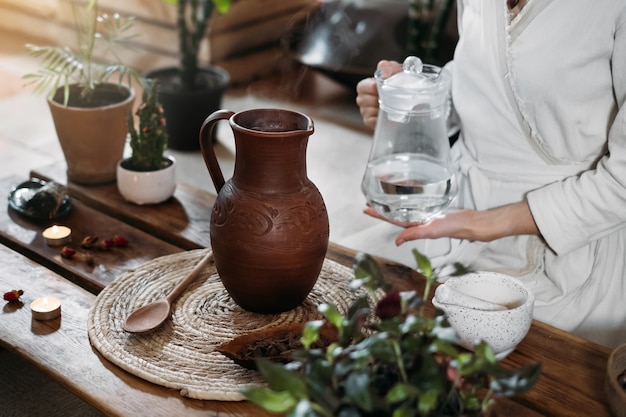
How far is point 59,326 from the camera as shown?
45.8 inches

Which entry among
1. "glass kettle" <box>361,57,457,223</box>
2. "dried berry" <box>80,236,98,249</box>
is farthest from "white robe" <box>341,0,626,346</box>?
"dried berry" <box>80,236,98,249</box>

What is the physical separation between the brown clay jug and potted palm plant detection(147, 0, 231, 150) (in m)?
1.86

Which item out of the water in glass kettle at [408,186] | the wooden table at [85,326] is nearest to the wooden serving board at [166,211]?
the wooden table at [85,326]

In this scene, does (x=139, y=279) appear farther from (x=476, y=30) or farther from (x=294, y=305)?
(x=476, y=30)

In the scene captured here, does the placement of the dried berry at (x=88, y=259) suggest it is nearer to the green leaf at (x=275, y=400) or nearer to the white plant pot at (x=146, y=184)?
the white plant pot at (x=146, y=184)

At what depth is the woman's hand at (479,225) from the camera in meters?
1.36

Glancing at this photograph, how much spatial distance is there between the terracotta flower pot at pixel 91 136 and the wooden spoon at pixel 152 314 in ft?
1.75

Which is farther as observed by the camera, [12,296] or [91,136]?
[91,136]

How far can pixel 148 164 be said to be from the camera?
1.61m

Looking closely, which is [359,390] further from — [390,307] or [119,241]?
[119,241]

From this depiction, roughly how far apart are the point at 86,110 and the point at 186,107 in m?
1.34

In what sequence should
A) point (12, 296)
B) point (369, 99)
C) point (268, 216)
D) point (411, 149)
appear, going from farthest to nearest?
point (369, 99) → point (411, 149) → point (12, 296) → point (268, 216)

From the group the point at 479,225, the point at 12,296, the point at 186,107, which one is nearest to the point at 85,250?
the point at 12,296

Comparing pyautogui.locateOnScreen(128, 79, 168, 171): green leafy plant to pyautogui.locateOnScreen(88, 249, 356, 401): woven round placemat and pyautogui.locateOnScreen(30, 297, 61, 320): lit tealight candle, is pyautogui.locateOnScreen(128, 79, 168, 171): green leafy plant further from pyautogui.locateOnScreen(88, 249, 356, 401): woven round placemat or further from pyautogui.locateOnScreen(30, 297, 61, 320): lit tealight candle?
pyautogui.locateOnScreen(30, 297, 61, 320): lit tealight candle
